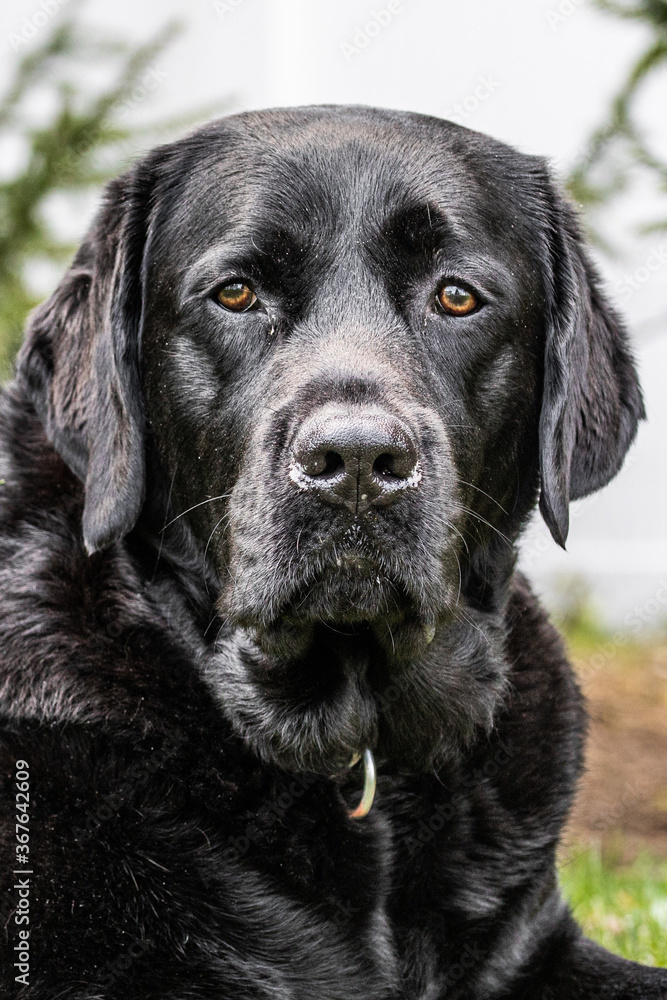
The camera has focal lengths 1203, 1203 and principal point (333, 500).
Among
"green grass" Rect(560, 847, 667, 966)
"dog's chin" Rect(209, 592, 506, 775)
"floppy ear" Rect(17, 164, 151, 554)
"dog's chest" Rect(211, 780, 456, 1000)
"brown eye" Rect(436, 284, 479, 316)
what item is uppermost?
"brown eye" Rect(436, 284, 479, 316)

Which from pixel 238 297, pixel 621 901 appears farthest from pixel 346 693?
pixel 621 901

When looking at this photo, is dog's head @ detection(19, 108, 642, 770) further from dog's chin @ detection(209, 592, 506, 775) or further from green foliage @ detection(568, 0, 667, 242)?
green foliage @ detection(568, 0, 667, 242)

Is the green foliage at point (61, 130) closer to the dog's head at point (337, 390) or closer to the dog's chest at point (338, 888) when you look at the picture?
the dog's head at point (337, 390)

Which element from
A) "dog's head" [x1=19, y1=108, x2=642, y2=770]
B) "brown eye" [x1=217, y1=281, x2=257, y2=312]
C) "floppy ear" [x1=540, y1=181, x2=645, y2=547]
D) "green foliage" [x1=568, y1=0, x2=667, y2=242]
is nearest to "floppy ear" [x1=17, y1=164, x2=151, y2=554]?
"dog's head" [x1=19, y1=108, x2=642, y2=770]

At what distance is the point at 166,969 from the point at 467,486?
129 cm

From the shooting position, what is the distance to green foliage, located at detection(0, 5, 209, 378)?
4832 millimetres

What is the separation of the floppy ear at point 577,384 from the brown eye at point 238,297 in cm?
85

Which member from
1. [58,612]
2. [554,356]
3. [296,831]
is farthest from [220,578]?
[554,356]

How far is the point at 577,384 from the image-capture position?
3.23 meters

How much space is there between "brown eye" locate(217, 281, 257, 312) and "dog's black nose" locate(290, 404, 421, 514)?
0.54 m

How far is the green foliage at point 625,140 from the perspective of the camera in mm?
4832

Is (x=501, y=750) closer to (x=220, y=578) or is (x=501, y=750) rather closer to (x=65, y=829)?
(x=220, y=578)

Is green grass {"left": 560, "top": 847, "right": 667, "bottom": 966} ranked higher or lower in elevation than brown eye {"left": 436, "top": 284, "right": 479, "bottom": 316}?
lower

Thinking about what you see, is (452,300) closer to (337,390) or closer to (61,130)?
(337,390)
